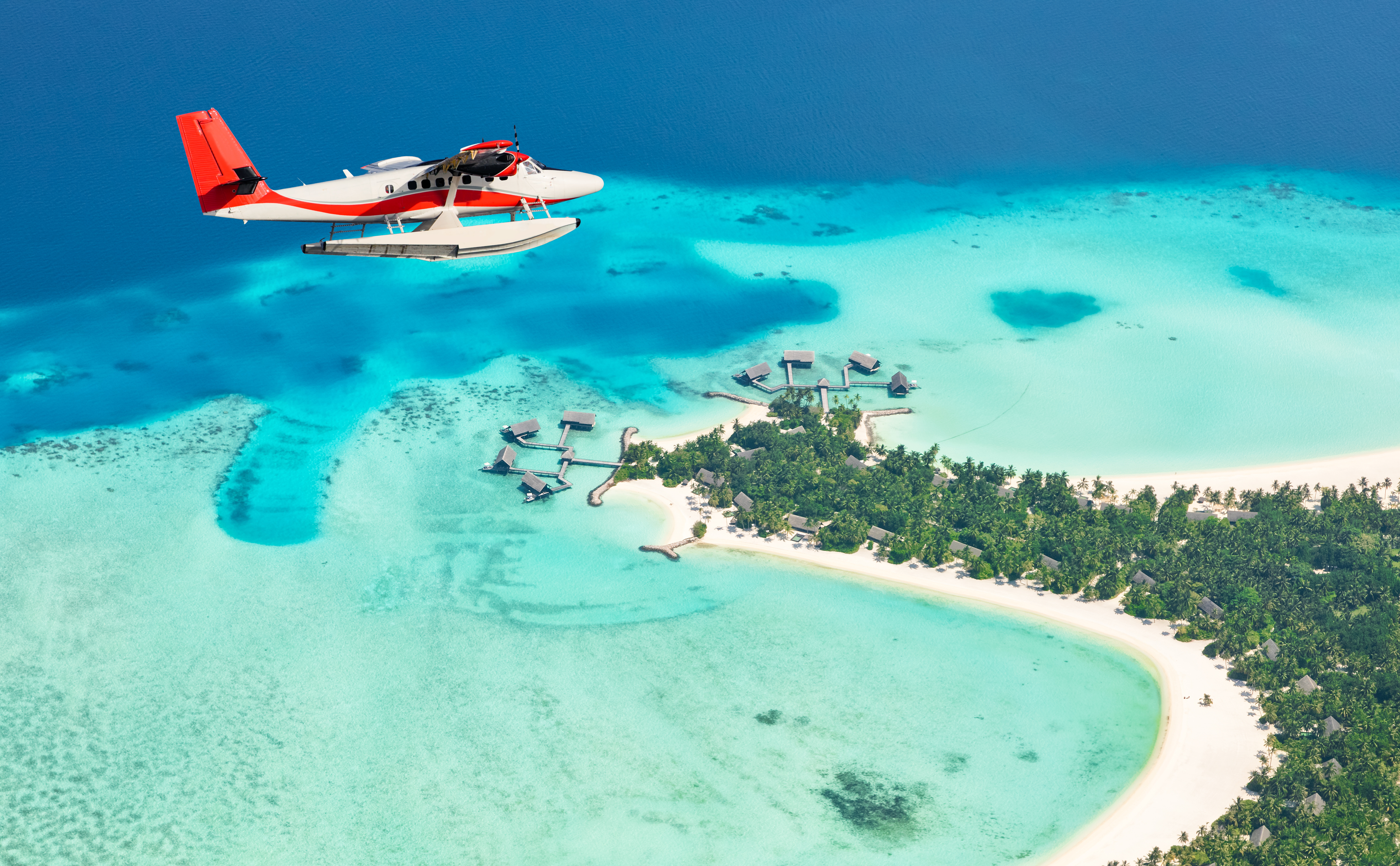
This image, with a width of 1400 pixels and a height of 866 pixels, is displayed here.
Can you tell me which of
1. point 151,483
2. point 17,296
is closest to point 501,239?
point 151,483

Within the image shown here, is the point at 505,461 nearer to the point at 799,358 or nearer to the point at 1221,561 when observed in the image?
the point at 799,358

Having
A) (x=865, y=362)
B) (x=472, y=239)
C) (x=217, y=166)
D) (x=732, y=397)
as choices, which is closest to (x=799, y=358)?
(x=865, y=362)

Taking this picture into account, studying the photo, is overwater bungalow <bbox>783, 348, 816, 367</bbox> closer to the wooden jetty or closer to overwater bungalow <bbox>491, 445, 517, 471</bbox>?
the wooden jetty

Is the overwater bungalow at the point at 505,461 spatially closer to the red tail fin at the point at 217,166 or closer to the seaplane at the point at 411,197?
the seaplane at the point at 411,197

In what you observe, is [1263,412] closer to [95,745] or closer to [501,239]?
[501,239]

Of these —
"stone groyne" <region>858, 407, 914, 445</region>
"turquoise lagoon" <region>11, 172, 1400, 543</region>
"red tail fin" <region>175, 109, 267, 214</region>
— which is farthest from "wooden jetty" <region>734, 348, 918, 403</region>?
"red tail fin" <region>175, 109, 267, 214</region>
